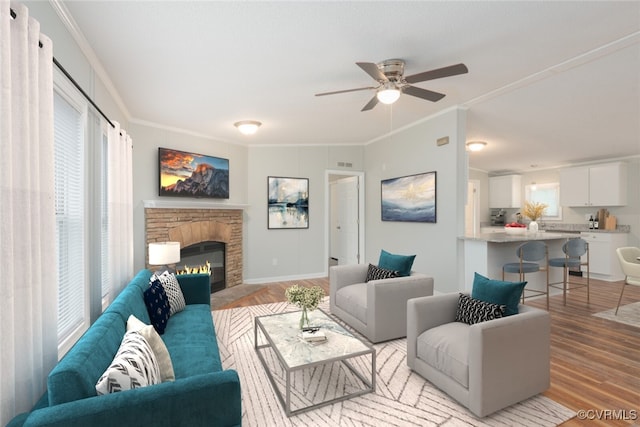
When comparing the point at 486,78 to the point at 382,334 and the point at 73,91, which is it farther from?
the point at 73,91

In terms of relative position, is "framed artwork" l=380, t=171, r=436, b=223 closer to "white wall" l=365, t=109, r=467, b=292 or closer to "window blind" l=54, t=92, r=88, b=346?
"white wall" l=365, t=109, r=467, b=292

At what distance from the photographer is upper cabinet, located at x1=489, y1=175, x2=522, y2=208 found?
8.09m

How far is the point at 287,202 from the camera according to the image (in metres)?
5.98

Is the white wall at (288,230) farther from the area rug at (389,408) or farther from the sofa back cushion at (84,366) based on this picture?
the sofa back cushion at (84,366)

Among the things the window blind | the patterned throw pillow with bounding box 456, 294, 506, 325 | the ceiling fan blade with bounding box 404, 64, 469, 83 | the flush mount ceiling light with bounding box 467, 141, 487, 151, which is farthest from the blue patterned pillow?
the flush mount ceiling light with bounding box 467, 141, 487, 151

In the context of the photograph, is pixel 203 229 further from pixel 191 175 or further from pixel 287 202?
pixel 287 202

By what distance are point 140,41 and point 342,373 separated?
3082mm

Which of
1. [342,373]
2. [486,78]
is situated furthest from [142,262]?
[486,78]

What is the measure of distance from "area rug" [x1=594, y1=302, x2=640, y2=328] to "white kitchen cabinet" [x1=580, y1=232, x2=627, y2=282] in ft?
6.76

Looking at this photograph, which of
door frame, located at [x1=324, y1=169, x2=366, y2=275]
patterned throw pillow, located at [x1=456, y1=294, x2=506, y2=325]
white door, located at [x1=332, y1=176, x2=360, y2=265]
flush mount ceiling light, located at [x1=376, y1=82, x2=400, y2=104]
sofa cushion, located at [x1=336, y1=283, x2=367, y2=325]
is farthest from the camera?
white door, located at [x1=332, y1=176, x2=360, y2=265]

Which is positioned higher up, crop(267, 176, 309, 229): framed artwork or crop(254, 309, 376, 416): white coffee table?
crop(267, 176, 309, 229): framed artwork

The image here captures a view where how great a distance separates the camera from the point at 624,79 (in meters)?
3.07

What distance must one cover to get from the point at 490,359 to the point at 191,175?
14.9ft

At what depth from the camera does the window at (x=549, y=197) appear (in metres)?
7.43
